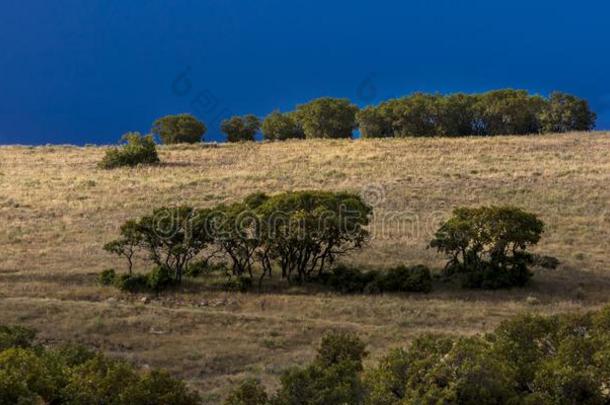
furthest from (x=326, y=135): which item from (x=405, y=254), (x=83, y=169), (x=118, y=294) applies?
(x=118, y=294)

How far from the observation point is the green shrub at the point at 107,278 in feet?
86.1

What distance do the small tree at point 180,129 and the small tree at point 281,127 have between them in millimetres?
7995

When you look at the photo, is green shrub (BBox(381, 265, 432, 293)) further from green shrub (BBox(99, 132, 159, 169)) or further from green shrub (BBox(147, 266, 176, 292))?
green shrub (BBox(99, 132, 159, 169))

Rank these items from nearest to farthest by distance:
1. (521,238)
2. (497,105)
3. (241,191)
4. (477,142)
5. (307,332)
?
(307,332) < (521,238) < (241,191) < (477,142) < (497,105)

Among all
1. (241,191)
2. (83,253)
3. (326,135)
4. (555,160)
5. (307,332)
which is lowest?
(307,332)

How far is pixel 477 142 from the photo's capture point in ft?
200

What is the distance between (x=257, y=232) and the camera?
27.1 m

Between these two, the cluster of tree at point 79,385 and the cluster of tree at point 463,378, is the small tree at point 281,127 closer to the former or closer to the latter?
the cluster of tree at point 463,378

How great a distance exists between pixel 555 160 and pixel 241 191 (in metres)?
25.1

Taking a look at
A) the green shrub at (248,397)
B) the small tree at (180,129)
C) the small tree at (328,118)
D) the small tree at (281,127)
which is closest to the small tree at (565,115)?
the small tree at (328,118)

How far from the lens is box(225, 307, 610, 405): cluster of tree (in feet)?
28.4

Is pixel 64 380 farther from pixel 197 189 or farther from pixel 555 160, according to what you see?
pixel 555 160

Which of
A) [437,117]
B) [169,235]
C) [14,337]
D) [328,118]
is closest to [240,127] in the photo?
[328,118]

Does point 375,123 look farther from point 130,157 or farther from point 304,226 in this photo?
point 304,226
